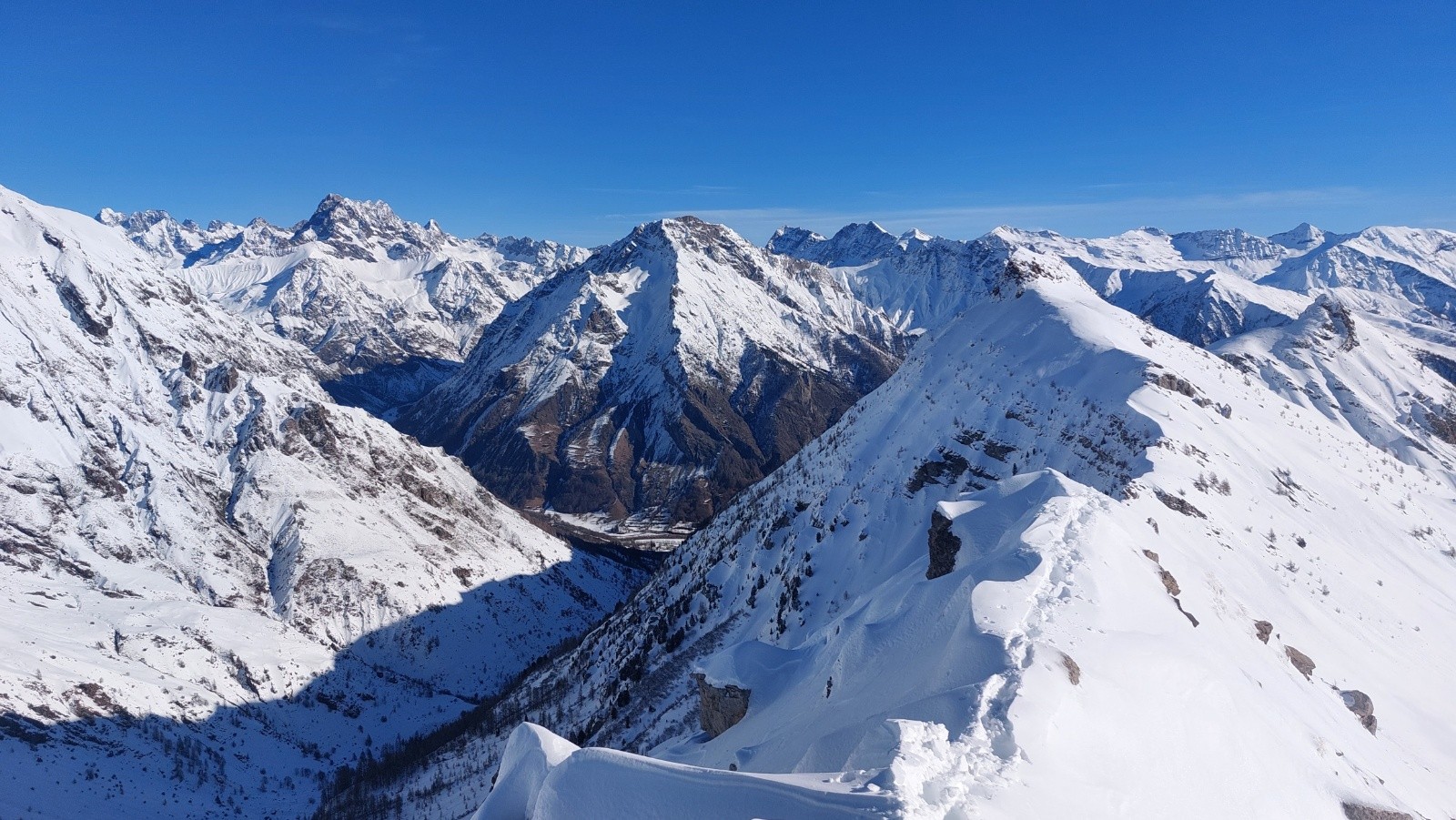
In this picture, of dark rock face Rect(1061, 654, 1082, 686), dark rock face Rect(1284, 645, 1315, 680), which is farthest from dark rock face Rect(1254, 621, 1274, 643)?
dark rock face Rect(1061, 654, 1082, 686)

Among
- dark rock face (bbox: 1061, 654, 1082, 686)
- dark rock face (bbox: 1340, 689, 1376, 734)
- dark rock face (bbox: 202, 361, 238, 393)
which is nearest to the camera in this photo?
dark rock face (bbox: 1061, 654, 1082, 686)

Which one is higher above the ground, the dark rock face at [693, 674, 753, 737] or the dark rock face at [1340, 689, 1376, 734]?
the dark rock face at [693, 674, 753, 737]

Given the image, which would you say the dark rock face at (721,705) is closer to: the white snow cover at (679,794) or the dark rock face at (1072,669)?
the white snow cover at (679,794)

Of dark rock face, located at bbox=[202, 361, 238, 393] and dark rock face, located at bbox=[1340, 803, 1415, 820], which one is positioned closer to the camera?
dark rock face, located at bbox=[1340, 803, 1415, 820]

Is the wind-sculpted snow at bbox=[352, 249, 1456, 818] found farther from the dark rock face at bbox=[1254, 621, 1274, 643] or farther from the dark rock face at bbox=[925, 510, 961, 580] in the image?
the dark rock face at bbox=[925, 510, 961, 580]

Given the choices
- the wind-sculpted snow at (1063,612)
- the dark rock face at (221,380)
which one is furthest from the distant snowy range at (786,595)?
the dark rock face at (221,380)

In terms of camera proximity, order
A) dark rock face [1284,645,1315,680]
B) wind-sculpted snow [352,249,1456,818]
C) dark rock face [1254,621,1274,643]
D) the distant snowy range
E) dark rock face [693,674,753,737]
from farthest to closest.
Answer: dark rock face [693,674,753,737] < dark rock face [1254,621,1274,643] < dark rock face [1284,645,1315,680] < the distant snowy range < wind-sculpted snow [352,249,1456,818]

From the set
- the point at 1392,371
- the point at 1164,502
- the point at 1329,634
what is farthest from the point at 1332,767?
the point at 1392,371

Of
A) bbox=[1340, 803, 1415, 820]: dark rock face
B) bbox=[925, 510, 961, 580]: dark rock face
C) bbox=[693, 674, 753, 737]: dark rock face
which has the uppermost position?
bbox=[925, 510, 961, 580]: dark rock face
